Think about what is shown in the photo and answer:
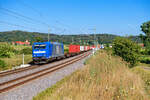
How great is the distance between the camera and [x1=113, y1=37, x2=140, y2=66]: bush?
20.9m

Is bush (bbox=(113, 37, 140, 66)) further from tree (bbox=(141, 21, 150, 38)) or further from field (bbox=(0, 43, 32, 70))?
tree (bbox=(141, 21, 150, 38))

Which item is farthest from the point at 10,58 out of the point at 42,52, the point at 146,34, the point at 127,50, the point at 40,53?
the point at 146,34

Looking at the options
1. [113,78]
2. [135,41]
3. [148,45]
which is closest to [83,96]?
[113,78]

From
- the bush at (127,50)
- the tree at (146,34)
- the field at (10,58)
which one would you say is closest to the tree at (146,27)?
the tree at (146,34)

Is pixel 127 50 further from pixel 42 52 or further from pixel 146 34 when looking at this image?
pixel 146 34

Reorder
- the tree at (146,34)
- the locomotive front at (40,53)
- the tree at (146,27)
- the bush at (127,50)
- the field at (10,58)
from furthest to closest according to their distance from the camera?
the tree at (146,27), the tree at (146,34), the locomotive front at (40,53), the bush at (127,50), the field at (10,58)

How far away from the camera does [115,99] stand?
4773 mm

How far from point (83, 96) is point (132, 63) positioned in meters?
17.6

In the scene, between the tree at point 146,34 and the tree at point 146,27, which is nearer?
the tree at point 146,34

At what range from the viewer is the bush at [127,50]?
20938 mm

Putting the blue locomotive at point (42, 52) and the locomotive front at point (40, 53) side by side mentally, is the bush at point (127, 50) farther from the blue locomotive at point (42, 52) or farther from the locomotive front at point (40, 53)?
the locomotive front at point (40, 53)

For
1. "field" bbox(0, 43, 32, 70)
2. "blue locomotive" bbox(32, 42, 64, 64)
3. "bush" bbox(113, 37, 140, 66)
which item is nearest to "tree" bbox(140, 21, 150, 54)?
"field" bbox(0, 43, 32, 70)

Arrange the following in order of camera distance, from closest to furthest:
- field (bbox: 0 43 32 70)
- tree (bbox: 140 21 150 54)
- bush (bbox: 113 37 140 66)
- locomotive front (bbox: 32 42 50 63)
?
field (bbox: 0 43 32 70) < bush (bbox: 113 37 140 66) < locomotive front (bbox: 32 42 50 63) < tree (bbox: 140 21 150 54)

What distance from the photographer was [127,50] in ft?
68.6
